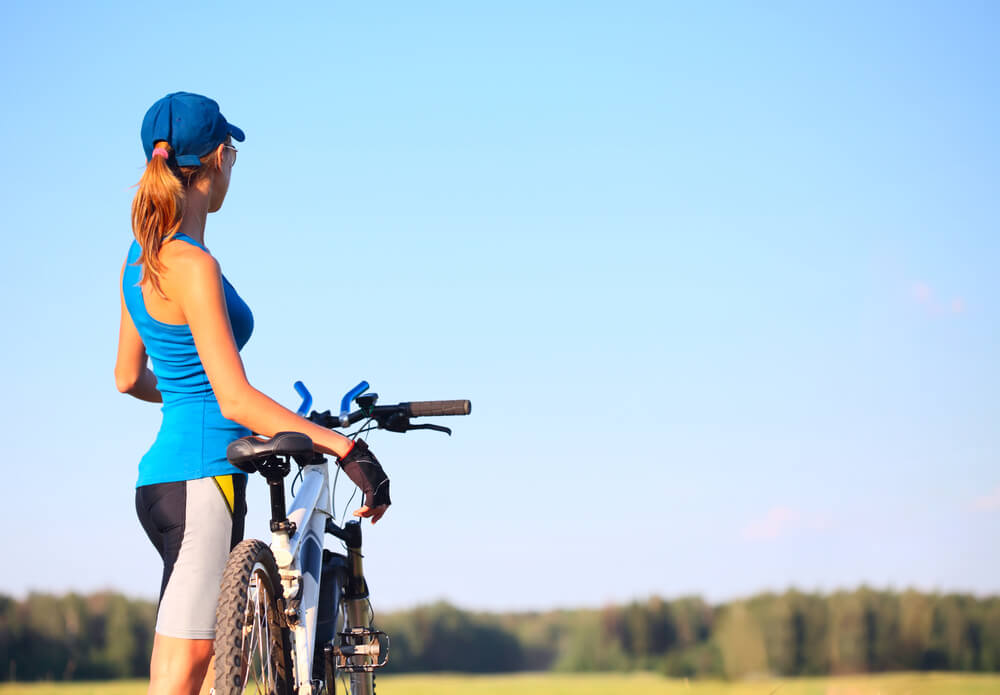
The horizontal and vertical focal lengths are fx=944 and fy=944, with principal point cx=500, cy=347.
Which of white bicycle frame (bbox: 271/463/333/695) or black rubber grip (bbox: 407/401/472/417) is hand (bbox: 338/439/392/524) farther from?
black rubber grip (bbox: 407/401/472/417)

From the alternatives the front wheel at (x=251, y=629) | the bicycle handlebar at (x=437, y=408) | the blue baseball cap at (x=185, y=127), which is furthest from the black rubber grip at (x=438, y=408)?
the blue baseball cap at (x=185, y=127)

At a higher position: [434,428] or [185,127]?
[185,127]

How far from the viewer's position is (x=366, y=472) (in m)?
2.79

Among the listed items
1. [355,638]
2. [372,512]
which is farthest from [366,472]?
[355,638]

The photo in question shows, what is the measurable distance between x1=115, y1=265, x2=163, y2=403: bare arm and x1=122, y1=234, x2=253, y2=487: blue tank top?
45cm

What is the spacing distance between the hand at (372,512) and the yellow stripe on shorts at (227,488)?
417 mm

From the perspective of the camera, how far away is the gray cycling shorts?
2.48 m

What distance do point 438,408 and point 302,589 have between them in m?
1.04

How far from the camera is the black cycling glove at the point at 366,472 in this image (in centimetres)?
279

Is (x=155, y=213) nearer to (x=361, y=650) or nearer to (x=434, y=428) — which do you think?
(x=434, y=428)

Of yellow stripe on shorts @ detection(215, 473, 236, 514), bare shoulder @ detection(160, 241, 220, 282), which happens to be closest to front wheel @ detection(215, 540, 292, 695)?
yellow stripe on shorts @ detection(215, 473, 236, 514)

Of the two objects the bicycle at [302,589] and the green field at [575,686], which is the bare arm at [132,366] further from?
the green field at [575,686]

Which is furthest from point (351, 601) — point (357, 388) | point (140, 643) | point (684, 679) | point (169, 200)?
point (140, 643)

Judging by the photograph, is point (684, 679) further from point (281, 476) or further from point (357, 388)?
point (281, 476)
